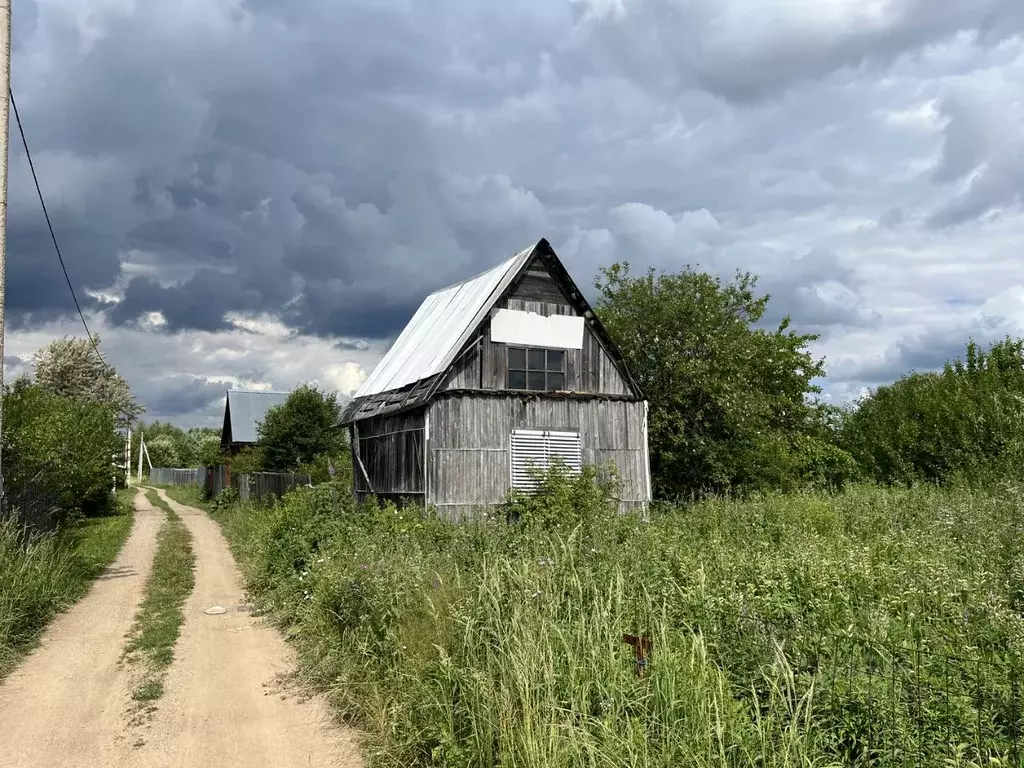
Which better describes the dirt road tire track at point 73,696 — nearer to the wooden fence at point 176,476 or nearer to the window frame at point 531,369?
the window frame at point 531,369

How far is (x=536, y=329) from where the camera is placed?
1817 cm

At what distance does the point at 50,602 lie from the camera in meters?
10.3

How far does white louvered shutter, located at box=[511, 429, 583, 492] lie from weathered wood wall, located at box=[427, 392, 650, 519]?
17cm

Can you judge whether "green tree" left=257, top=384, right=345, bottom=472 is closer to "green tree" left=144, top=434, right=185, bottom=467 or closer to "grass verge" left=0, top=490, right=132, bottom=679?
"grass verge" left=0, top=490, right=132, bottom=679

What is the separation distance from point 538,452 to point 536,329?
3027 millimetres

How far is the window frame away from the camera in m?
17.6

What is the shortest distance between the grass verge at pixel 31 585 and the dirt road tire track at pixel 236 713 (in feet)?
5.75

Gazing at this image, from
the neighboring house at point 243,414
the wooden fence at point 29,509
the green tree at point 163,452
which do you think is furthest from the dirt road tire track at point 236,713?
the green tree at point 163,452

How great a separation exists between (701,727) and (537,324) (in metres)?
14.7

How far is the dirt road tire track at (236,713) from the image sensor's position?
18.5 ft

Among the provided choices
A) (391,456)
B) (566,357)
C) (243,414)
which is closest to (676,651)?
(566,357)

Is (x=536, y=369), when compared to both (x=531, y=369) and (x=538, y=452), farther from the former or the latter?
(x=538, y=452)

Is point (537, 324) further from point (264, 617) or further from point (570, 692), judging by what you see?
point (570, 692)

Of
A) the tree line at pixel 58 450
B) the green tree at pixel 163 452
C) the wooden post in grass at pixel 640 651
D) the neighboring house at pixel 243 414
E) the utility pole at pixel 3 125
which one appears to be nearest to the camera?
the wooden post in grass at pixel 640 651
